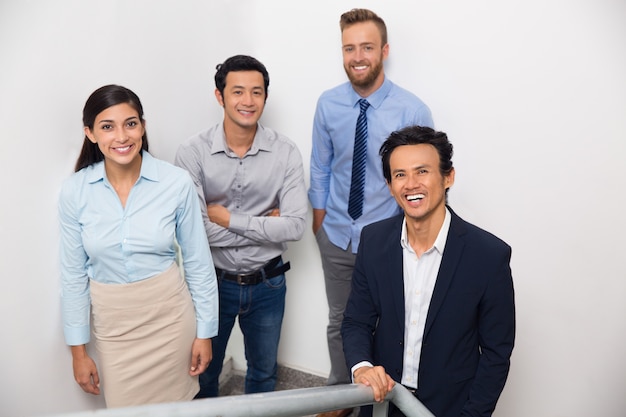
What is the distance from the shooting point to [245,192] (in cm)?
241

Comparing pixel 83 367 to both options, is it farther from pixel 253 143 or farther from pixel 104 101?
pixel 253 143

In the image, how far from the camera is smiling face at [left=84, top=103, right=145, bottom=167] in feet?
6.01

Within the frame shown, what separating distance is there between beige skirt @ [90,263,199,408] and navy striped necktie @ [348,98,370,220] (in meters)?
0.97

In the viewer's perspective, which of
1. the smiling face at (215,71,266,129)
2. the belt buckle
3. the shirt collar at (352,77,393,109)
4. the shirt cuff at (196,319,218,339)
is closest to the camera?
the shirt cuff at (196,319,218,339)

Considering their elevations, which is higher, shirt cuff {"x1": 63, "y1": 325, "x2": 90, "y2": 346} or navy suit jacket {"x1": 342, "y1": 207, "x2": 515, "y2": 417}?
navy suit jacket {"x1": 342, "y1": 207, "x2": 515, "y2": 417}

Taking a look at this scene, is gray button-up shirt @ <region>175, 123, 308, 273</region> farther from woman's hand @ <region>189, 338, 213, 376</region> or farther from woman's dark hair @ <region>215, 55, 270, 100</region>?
woman's hand @ <region>189, 338, 213, 376</region>

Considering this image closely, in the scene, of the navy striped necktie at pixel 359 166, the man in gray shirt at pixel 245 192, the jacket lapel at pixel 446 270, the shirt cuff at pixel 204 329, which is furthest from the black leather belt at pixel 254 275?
the jacket lapel at pixel 446 270

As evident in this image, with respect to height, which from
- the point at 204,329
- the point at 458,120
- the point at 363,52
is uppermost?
the point at 363,52

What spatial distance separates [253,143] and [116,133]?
0.70 meters

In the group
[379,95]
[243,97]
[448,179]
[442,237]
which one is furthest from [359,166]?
[442,237]

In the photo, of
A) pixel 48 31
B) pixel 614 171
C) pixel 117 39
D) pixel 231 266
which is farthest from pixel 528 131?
pixel 48 31

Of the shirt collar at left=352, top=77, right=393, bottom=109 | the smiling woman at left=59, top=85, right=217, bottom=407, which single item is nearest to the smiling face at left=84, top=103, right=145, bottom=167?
the smiling woman at left=59, top=85, right=217, bottom=407

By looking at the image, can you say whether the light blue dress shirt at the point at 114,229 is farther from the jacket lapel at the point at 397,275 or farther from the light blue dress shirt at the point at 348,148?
the light blue dress shirt at the point at 348,148

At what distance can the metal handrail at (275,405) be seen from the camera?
1017 mm
